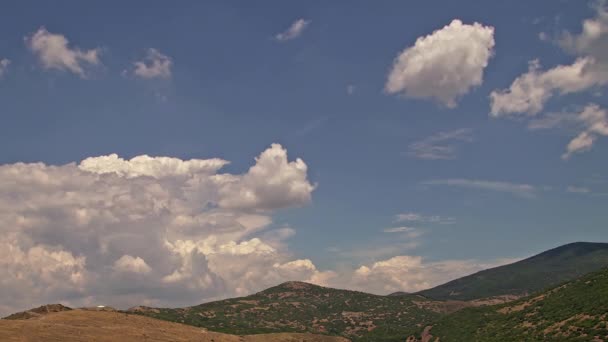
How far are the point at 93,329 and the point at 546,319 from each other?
95241mm

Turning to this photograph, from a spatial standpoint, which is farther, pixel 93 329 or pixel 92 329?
pixel 93 329

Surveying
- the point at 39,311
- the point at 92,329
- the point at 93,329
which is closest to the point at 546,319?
the point at 93,329

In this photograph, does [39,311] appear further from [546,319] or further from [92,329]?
[546,319]

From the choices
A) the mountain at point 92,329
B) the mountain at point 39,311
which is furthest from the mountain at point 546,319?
the mountain at point 39,311

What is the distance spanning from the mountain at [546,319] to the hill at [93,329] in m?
59.7

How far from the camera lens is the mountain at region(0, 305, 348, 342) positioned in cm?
9588

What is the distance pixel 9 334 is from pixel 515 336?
97900 mm

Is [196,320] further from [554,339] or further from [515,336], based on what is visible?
[554,339]

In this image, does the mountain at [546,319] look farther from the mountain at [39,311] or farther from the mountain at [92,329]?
the mountain at [39,311]

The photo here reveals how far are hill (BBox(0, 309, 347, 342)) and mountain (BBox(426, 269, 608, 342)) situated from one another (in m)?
59.7

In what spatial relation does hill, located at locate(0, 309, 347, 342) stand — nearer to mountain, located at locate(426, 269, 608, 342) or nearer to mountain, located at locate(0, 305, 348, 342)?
mountain, located at locate(0, 305, 348, 342)

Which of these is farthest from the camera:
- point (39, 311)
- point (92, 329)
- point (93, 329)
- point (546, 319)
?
point (39, 311)

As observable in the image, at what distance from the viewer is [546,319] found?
11112 centimetres

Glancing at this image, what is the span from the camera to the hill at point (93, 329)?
314 ft
